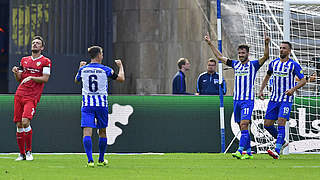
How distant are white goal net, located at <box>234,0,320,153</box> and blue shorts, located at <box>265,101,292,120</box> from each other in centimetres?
109

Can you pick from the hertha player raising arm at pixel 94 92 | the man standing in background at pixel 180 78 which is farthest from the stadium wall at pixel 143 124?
the hertha player raising arm at pixel 94 92

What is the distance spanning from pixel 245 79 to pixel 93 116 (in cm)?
325

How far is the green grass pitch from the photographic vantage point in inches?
388

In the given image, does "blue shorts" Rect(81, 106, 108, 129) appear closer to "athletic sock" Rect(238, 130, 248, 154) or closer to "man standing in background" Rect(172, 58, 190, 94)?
"athletic sock" Rect(238, 130, 248, 154)

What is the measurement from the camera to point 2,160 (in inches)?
519

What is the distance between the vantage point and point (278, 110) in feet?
45.1

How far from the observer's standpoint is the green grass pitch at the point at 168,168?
32.3 feet

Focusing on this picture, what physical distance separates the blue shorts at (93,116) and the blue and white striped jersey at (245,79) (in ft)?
9.71

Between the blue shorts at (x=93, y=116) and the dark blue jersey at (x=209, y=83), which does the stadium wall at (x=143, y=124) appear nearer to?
the dark blue jersey at (x=209, y=83)

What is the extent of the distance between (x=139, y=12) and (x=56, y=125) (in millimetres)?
5427

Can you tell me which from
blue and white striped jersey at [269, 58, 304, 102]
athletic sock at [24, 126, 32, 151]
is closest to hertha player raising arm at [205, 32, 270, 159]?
blue and white striped jersey at [269, 58, 304, 102]

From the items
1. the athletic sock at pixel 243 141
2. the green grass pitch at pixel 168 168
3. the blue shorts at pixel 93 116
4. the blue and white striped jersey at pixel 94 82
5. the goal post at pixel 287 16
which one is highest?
the goal post at pixel 287 16

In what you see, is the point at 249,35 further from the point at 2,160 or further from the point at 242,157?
the point at 2,160

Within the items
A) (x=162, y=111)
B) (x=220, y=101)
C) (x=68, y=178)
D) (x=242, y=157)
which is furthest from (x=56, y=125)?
(x=68, y=178)
